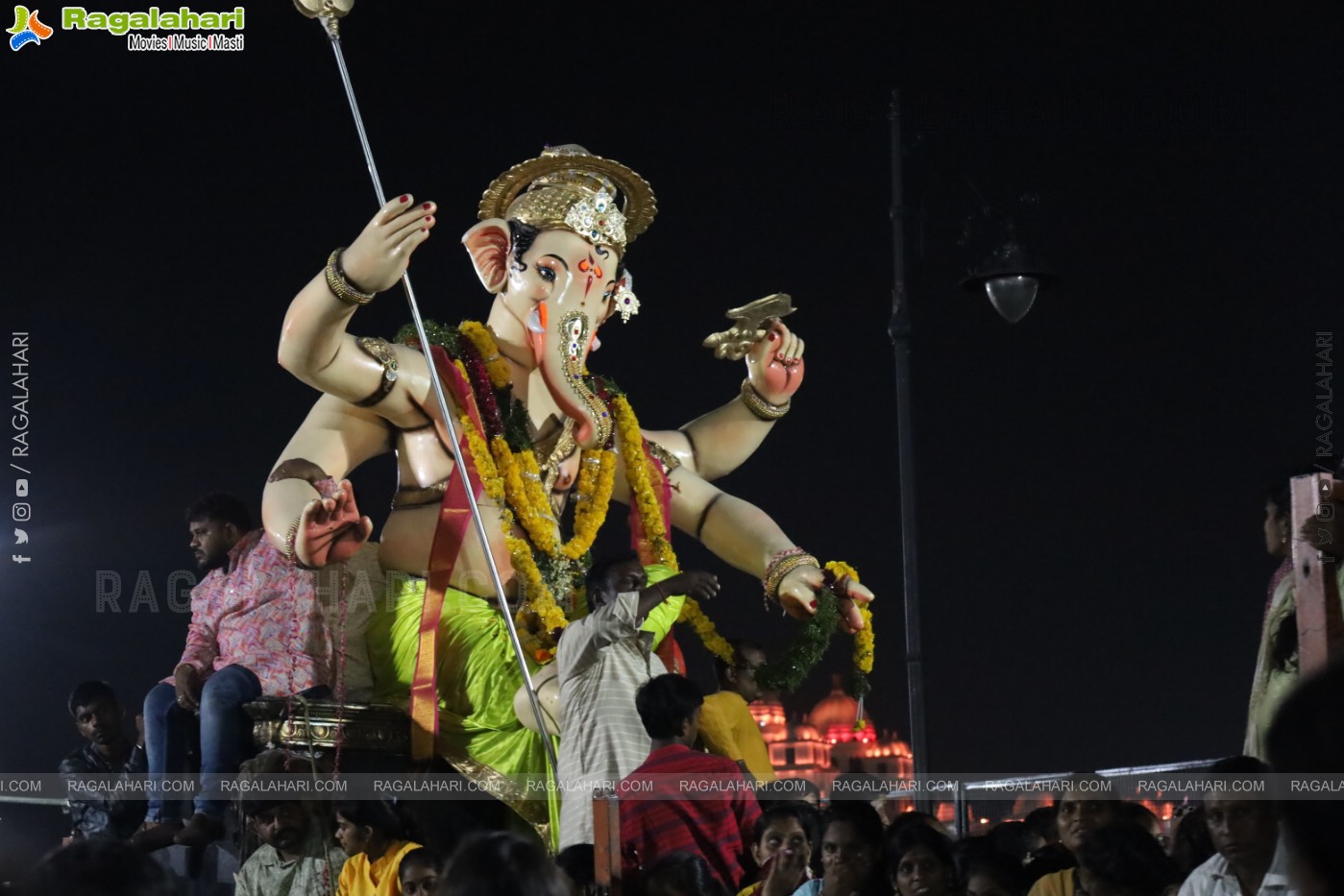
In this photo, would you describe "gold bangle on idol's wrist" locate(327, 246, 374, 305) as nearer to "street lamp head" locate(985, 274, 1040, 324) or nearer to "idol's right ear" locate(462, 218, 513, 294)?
"idol's right ear" locate(462, 218, 513, 294)

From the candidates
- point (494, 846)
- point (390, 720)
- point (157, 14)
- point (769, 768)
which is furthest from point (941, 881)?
point (157, 14)

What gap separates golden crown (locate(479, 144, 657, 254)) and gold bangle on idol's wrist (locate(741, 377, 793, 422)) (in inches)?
35.8

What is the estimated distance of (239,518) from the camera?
7516 millimetres

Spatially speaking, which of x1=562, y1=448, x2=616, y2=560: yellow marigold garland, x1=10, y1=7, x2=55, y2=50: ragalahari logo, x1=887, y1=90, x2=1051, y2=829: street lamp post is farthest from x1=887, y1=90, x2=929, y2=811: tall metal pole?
x1=10, y1=7, x2=55, y2=50: ragalahari logo

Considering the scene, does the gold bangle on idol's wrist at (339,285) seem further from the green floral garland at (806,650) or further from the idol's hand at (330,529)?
the green floral garland at (806,650)

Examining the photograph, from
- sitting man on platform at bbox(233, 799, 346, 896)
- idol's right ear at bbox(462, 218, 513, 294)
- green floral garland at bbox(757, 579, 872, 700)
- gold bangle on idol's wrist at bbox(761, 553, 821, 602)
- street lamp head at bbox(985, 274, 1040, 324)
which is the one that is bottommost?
sitting man on platform at bbox(233, 799, 346, 896)

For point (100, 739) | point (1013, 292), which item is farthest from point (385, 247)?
point (1013, 292)

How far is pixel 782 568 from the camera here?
7707mm

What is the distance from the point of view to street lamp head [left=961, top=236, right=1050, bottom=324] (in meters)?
7.79

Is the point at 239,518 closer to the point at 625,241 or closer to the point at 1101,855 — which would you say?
the point at 625,241

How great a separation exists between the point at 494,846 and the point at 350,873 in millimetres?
3277

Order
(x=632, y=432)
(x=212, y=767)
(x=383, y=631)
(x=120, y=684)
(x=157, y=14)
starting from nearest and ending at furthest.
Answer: (x=212, y=767)
(x=383, y=631)
(x=632, y=432)
(x=157, y=14)
(x=120, y=684)

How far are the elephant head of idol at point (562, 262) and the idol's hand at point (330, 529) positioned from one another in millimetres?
1304

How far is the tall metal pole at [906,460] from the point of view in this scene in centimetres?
790
